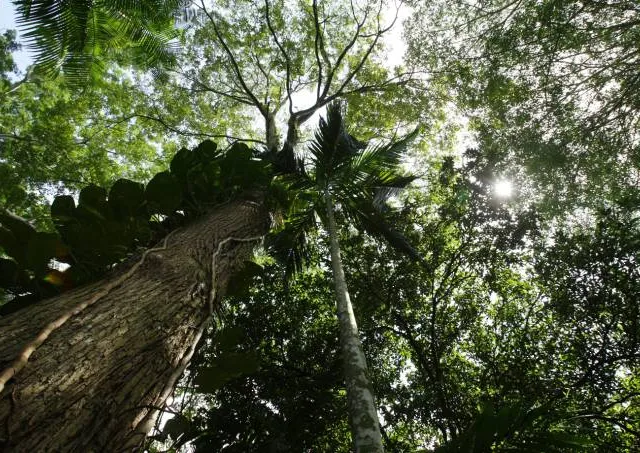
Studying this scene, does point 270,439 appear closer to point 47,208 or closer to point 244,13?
point 47,208

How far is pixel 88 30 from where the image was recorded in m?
3.06

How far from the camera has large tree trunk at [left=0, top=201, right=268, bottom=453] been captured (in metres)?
1.21

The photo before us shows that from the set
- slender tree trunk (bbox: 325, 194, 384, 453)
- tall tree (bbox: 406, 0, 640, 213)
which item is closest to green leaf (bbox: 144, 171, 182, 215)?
slender tree trunk (bbox: 325, 194, 384, 453)

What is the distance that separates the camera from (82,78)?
329cm

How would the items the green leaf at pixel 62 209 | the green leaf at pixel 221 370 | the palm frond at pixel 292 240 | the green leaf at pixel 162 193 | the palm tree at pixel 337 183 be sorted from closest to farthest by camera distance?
the green leaf at pixel 221 370, the green leaf at pixel 62 209, the green leaf at pixel 162 193, the palm tree at pixel 337 183, the palm frond at pixel 292 240

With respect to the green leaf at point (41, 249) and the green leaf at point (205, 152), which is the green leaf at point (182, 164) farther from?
the green leaf at point (41, 249)

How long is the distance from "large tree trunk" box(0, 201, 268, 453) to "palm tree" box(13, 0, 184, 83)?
1878mm

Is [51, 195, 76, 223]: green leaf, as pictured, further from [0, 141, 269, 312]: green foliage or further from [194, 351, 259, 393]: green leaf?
[194, 351, 259, 393]: green leaf

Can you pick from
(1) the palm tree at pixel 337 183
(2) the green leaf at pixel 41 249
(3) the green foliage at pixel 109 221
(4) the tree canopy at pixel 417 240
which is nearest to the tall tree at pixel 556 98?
(4) the tree canopy at pixel 417 240

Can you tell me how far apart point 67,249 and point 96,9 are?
198cm

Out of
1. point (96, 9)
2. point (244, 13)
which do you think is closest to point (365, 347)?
Answer: point (96, 9)

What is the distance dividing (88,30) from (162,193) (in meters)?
1.45

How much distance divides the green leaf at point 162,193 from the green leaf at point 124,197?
0.11 m

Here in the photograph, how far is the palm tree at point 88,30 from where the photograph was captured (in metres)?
2.66
